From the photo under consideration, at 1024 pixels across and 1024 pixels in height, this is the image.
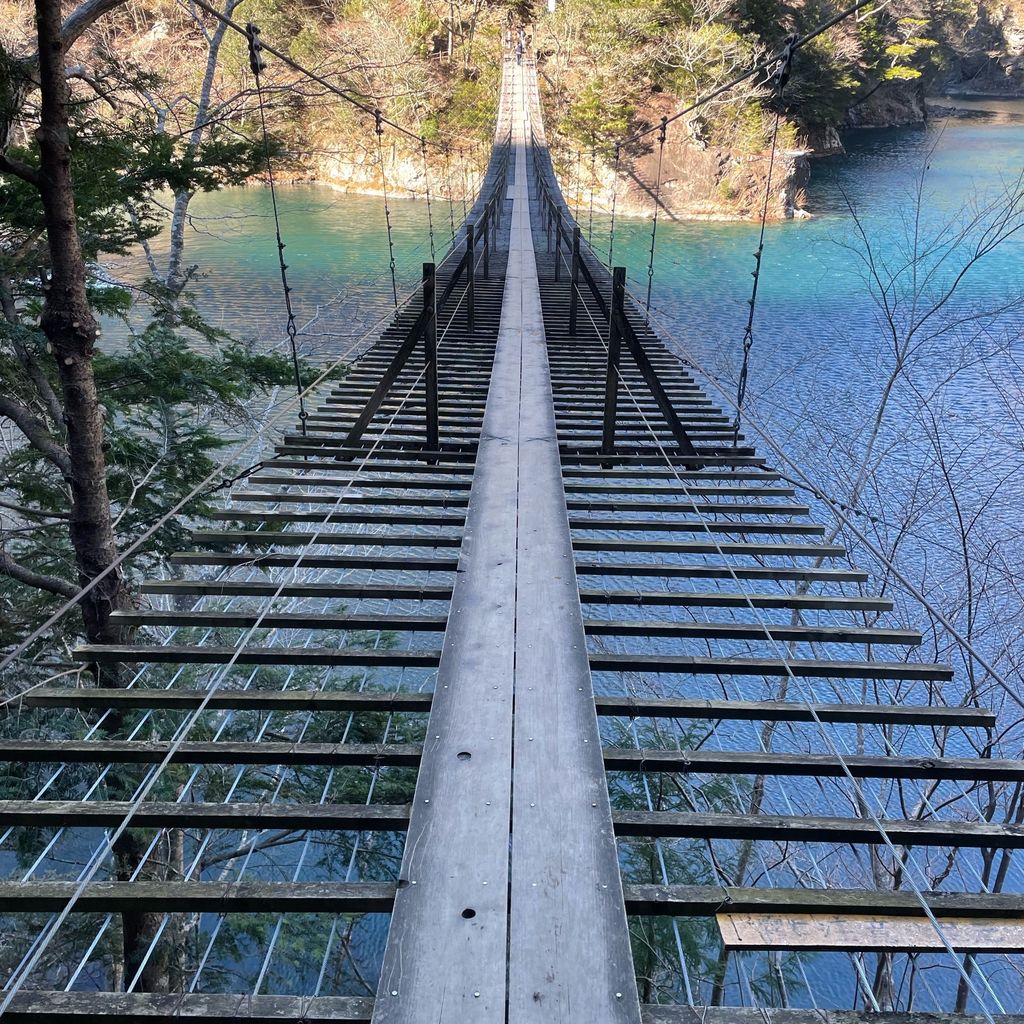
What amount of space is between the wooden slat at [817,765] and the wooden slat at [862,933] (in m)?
0.35

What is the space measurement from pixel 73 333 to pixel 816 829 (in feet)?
9.06

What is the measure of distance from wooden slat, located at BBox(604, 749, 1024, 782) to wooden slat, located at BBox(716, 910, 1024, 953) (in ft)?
1.15

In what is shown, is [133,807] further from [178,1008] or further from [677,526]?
[677,526]

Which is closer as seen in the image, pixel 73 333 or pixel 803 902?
pixel 803 902

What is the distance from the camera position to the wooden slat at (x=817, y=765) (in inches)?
66.3

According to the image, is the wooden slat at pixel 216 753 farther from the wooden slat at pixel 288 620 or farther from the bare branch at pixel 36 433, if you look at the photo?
the bare branch at pixel 36 433

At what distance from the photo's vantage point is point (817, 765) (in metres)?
1.68

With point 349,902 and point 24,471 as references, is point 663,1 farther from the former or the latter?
point 349,902

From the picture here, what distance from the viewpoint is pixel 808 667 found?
199 centimetres

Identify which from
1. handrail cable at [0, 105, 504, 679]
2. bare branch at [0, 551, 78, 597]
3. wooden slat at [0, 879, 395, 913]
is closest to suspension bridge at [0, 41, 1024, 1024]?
wooden slat at [0, 879, 395, 913]

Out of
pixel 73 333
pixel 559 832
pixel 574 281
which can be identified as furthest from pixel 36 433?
pixel 559 832

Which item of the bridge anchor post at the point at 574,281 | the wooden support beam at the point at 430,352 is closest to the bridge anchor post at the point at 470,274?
the bridge anchor post at the point at 574,281

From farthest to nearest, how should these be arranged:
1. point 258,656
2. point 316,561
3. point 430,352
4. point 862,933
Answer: point 430,352 → point 316,561 → point 258,656 → point 862,933

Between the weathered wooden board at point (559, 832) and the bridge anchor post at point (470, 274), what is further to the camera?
the bridge anchor post at point (470, 274)
